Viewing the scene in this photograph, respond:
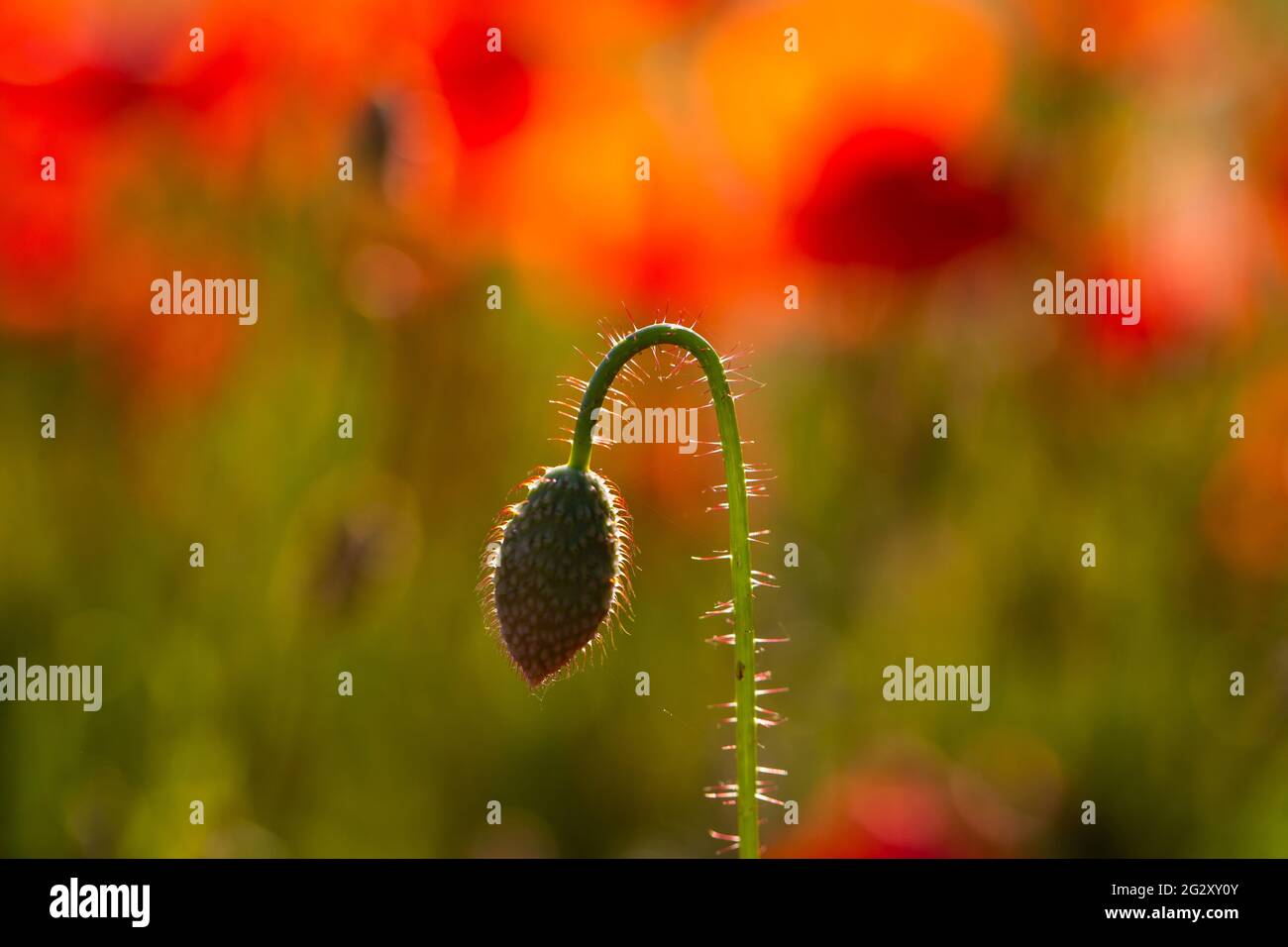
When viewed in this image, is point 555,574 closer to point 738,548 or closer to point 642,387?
point 738,548

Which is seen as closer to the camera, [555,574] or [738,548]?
[738,548]

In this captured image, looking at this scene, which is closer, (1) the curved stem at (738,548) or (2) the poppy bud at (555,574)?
(1) the curved stem at (738,548)

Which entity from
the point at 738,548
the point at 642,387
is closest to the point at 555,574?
the point at 738,548

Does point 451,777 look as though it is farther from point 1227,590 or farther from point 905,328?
point 1227,590

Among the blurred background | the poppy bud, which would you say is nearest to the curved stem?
the poppy bud

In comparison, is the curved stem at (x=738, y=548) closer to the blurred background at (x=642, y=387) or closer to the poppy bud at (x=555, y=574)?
the poppy bud at (x=555, y=574)

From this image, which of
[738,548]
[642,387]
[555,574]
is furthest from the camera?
[642,387]

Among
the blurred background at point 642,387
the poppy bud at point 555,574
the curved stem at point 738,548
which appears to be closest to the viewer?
the curved stem at point 738,548

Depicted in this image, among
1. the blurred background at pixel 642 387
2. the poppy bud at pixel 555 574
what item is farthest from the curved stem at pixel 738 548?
the blurred background at pixel 642 387

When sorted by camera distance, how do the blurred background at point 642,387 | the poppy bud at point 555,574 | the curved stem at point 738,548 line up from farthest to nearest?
the blurred background at point 642,387
the poppy bud at point 555,574
the curved stem at point 738,548
